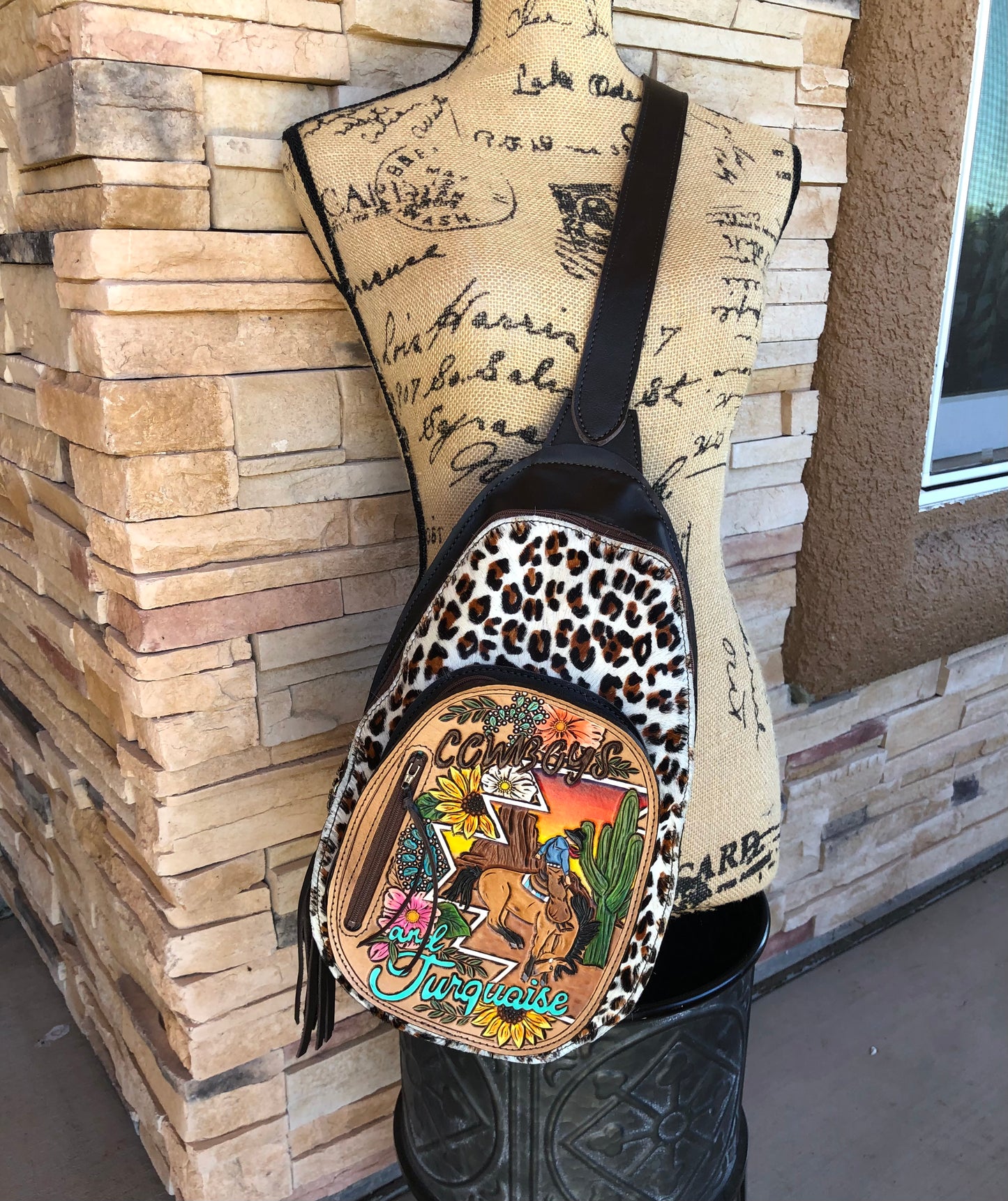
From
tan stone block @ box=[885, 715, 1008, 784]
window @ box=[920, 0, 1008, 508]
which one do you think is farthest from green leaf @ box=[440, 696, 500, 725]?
tan stone block @ box=[885, 715, 1008, 784]

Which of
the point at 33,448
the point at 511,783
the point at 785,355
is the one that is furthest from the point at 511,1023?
the point at 785,355

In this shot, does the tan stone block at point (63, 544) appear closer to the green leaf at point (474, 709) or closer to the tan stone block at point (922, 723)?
the green leaf at point (474, 709)

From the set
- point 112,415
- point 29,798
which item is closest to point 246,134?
point 112,415

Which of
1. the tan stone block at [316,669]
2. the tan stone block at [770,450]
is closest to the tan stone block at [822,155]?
the tan stone block at [770,450]

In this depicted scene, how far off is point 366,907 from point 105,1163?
99cm

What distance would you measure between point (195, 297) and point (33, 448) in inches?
15.9

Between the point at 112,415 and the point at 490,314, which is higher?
the point at 490,314

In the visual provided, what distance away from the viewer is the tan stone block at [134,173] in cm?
94

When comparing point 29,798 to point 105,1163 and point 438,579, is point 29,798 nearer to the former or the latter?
point 105,1163

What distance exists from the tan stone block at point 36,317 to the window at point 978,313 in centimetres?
135

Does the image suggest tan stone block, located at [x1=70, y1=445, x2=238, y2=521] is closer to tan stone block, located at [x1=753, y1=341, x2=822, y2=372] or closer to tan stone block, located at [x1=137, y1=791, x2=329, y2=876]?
tan stone block, located at [x1=137, y1=791, x2=329, y2=876]

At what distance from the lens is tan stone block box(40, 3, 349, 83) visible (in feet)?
2.99

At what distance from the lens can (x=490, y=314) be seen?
852 mm

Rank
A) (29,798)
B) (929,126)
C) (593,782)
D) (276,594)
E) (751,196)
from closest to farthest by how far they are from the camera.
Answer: (593,782) < (751,196) < (276,594) < (929,126) < (29,798)
